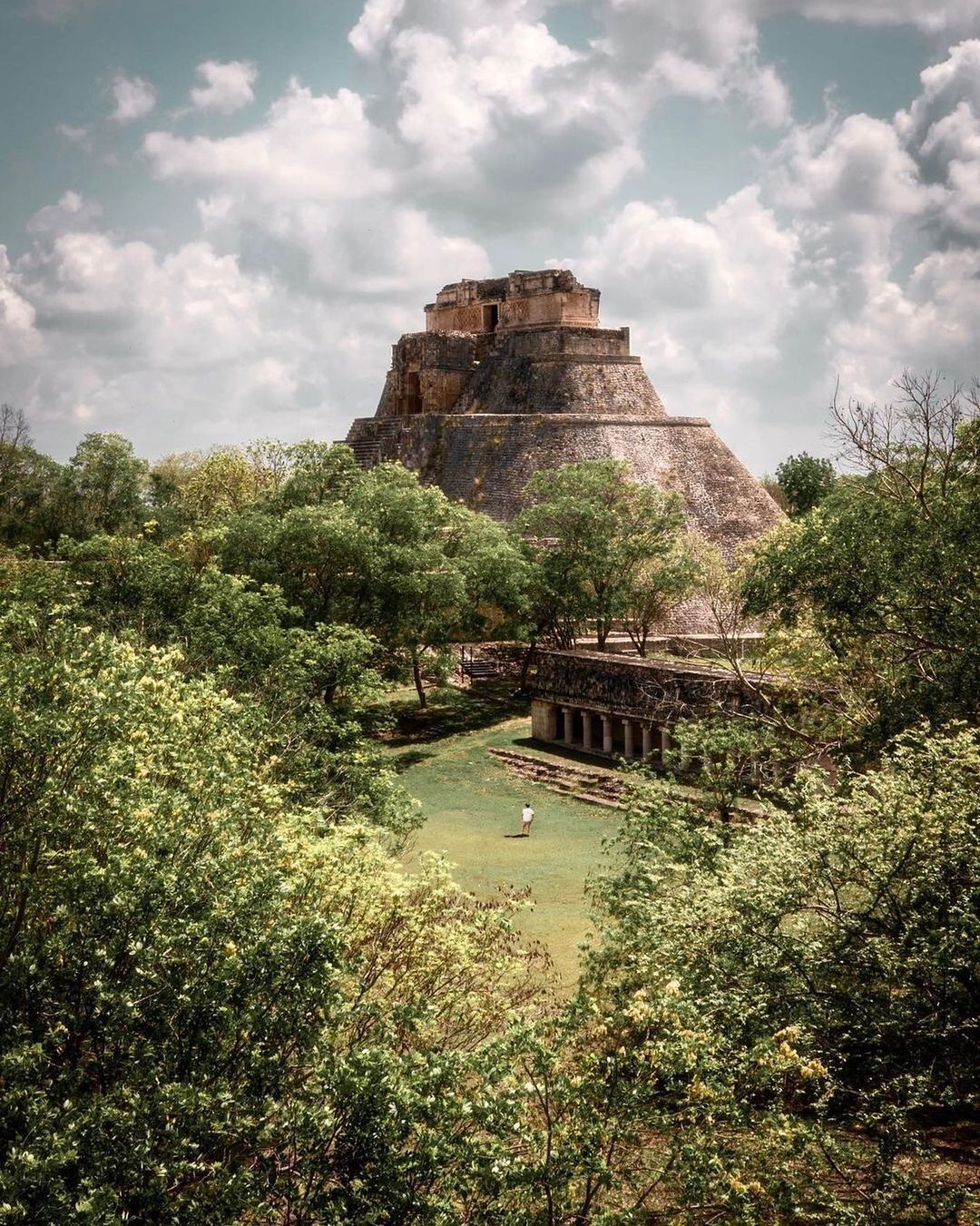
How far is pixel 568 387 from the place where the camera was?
171 ft

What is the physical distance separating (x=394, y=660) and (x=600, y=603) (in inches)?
305

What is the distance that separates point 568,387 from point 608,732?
2574cm

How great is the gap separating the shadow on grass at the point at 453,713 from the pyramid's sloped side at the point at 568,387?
59.4 feet

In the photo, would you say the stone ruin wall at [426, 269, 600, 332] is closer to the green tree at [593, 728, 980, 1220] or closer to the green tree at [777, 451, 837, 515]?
the green tree at [777, 451, 837, 515]

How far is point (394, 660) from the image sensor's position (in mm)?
32250

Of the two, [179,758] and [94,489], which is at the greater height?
[94,489]

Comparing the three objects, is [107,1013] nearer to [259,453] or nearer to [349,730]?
[349,730]

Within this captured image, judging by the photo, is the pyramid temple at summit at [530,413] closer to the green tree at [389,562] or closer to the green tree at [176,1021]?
the green tree at [389,562]

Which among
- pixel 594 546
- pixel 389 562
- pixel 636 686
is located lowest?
pixel 636 686

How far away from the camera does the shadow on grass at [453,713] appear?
33406 mm

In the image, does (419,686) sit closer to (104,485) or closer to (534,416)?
(534,416)

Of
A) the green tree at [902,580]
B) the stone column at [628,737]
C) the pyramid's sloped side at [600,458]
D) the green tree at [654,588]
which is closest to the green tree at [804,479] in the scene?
the pyramid's sloped side at [600,458]

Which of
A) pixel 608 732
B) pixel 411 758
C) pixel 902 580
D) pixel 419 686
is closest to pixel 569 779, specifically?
pixel 608 732

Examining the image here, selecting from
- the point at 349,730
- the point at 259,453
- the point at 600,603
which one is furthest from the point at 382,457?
the point at 349,730
